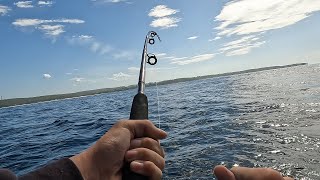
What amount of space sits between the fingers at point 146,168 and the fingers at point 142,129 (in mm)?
287

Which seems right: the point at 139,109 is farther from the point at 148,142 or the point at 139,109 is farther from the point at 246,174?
the point at 246,174

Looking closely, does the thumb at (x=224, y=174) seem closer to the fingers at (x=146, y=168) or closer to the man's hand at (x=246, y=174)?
the man's hand at (x=246, y=174)

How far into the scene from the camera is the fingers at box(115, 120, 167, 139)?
7.64 feet

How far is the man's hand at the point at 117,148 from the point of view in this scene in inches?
90.7

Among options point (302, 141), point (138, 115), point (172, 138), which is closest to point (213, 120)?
point (172, 138)

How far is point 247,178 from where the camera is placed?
5.11 ft

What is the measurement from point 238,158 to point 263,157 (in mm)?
611

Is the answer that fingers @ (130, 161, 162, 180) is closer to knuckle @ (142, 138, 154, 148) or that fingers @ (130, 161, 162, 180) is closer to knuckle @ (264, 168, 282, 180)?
knuckle @ (142, 138, 154, 148)

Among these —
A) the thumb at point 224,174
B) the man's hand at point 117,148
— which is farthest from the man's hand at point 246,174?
the man's hand at point 117,148

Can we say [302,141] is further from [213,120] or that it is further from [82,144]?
[82,144]

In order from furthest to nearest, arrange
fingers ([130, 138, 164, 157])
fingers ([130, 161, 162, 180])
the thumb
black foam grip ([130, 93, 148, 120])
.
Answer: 1. black foam grip ([130, 93, 148, 120])
2. fingers ([130, 138, 164, 157])
3. fingers ([130, 161, 162, 180])
4. the thumb

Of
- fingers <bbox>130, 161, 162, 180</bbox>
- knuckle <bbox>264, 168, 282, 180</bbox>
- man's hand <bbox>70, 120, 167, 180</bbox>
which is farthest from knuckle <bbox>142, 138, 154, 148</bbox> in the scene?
knuckle <bbox>264, 168, 282, 180</bbox>

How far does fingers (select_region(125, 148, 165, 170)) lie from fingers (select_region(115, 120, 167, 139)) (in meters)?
0.16

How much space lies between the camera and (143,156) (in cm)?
214
